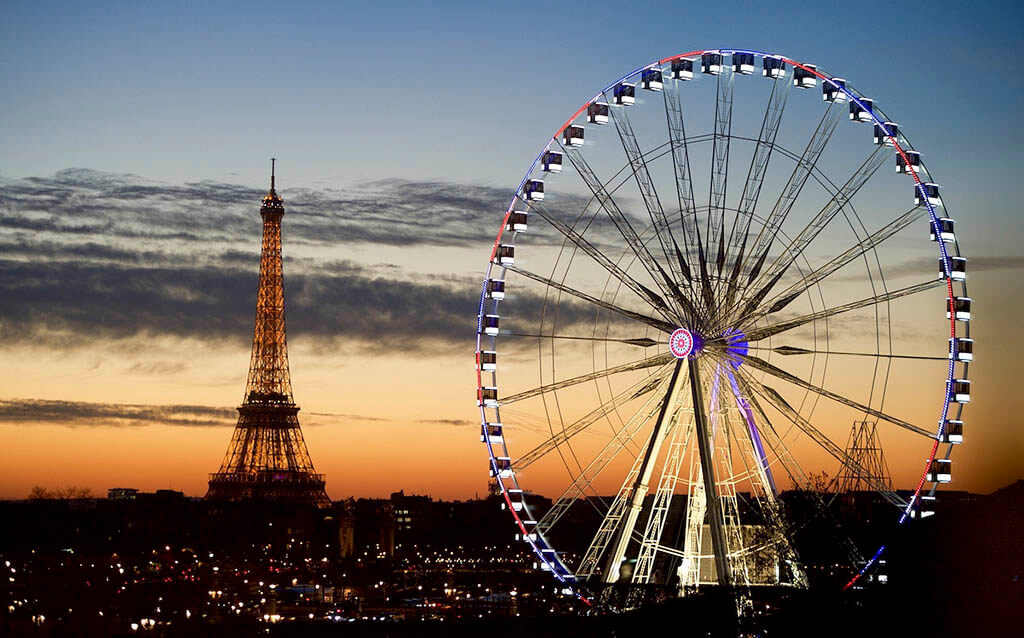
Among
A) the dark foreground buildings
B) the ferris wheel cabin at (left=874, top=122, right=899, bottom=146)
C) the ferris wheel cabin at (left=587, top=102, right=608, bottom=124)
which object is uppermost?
the ferris wheel cabin at (left=587, top=102, right=608, bottom=124)

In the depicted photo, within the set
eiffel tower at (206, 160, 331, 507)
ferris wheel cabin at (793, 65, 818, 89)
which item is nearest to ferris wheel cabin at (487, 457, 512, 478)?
ferris wheel cabin at (793, 65, 818, 89)

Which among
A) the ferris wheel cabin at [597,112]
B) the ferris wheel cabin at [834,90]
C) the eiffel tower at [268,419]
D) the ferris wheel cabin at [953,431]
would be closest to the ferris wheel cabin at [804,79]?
the ferris wheel cabin at [834,90]

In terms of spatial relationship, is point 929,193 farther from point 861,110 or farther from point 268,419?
point 268,419

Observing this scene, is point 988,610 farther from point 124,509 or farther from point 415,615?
point 124,509

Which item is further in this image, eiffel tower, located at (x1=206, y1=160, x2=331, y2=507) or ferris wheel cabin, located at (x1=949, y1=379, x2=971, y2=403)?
eiffel tower, located at (x1=206, y1=160, x2=331, y2=507)

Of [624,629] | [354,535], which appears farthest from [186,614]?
[354,535]

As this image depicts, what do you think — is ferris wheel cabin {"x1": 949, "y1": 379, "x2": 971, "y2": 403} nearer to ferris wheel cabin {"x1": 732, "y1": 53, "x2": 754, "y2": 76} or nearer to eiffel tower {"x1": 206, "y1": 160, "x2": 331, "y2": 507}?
ferris wheel cabin {"x1": 732, "y1": 53, "x2": 754, "y2": 76}
